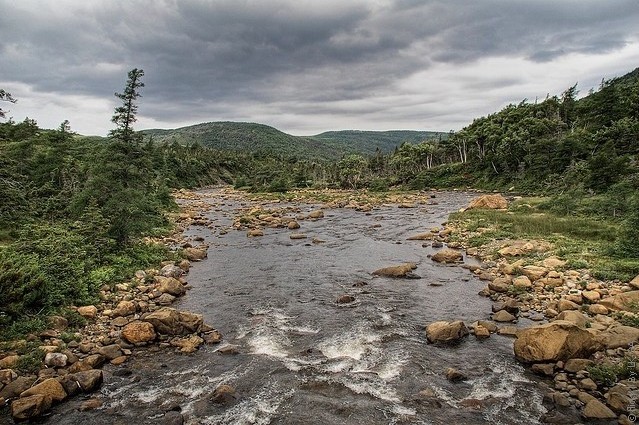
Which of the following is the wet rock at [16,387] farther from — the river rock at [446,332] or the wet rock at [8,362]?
the river rock at [446,332]

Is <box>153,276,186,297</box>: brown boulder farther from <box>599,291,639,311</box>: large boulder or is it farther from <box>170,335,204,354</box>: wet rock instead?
<box>599,291,639,311</box>: large boulder

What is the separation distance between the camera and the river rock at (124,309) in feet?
58.5

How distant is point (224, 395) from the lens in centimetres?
1195

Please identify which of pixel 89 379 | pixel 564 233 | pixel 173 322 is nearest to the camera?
pixel 89 379

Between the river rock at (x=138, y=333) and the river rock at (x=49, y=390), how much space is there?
365 cm

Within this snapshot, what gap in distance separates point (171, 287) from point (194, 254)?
8.85m

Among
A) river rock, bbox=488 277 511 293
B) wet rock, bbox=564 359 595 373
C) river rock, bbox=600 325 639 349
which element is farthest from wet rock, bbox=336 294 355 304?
river rock, bbox=600 325 639 349

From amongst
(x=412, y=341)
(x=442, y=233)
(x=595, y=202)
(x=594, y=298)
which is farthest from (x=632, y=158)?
(x=412, y=341)

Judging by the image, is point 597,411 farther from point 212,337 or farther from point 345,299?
point 212,337

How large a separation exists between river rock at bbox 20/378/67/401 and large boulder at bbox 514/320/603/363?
15.0 metres

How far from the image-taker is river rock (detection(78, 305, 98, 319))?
55.9 ft

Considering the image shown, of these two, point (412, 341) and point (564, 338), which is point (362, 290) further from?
point (564, 338)

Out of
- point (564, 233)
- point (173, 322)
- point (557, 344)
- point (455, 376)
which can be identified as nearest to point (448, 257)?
point (564, 233)

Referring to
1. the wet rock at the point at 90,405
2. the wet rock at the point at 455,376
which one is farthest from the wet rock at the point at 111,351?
the wet rock at the point at 455,376
